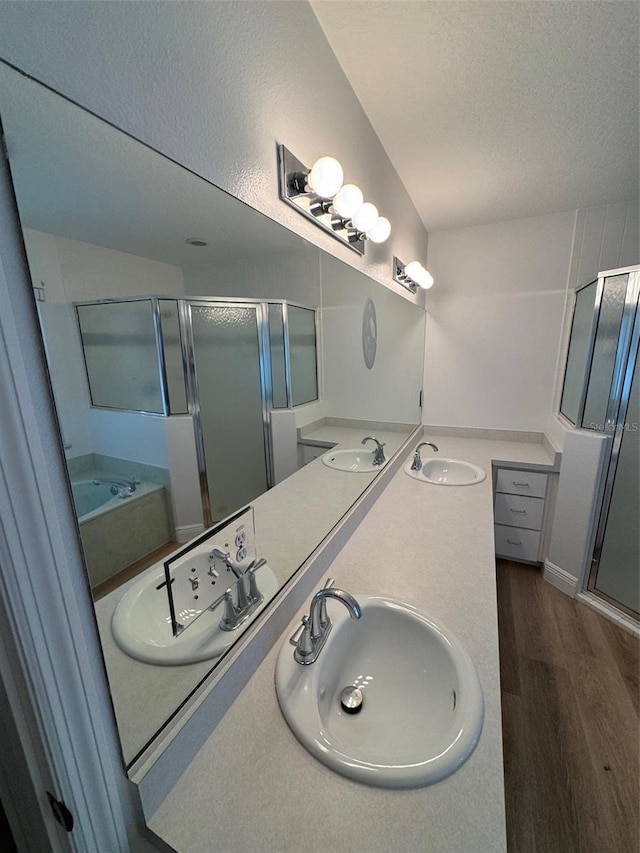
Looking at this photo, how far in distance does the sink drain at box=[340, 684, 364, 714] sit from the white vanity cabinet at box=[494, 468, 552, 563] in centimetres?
173

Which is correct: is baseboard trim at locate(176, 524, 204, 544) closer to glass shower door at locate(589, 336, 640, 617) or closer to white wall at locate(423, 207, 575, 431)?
glass shower door at locate(589, 336, 640, 617)

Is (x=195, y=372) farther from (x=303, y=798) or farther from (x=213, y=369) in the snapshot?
(x=303, y=798)

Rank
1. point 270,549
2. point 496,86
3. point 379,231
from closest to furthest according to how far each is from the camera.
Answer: point 270,549 < point 496,86 < point 379,231

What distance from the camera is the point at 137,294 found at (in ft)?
1.77

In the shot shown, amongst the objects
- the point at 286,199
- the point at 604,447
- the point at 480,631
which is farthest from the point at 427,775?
the point at 604,447

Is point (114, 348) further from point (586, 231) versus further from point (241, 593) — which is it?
point (586, 231)

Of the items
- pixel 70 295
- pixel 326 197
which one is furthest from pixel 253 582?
pixel 326 197

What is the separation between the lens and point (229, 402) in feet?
2.53

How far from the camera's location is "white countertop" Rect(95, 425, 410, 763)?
1.65 feet

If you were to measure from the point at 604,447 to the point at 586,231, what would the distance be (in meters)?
1.32

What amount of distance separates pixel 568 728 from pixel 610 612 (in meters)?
0.83

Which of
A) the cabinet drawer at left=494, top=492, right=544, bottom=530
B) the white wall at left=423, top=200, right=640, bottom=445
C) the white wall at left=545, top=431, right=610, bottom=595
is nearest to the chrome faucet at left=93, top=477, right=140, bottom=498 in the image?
the white wall at left=545, top=431, right=610, bottom=595

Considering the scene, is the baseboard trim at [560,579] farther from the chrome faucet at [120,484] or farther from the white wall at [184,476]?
the chrome faucet at [120,484]

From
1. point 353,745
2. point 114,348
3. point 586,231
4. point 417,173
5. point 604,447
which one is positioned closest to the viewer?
point 114,348
